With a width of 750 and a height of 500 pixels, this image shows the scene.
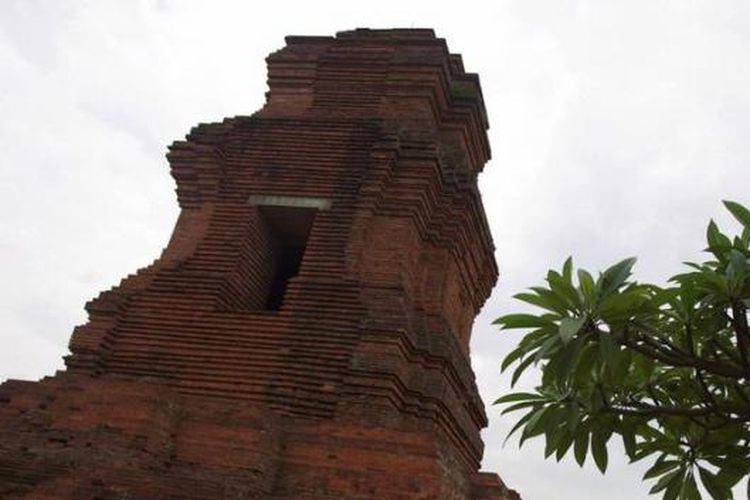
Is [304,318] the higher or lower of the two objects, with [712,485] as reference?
higher

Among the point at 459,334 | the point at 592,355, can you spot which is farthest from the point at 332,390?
the point at 592,355

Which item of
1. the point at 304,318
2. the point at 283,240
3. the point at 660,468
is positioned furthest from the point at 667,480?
the point at 283,240

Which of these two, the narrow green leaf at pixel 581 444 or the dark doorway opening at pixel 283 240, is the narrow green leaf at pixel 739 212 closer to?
the narrow green leaf at pixel 581 444

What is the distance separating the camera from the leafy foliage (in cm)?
380

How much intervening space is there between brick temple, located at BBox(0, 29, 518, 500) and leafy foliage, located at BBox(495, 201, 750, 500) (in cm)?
210

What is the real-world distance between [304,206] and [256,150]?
113 cm

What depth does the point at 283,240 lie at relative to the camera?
9961 mm

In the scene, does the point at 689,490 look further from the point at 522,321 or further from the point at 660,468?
the point at 522,321

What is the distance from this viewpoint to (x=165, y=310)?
8.17 m

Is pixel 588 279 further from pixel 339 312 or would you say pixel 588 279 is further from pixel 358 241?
pixel 358 241

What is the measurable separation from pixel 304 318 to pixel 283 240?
2377 millimetres

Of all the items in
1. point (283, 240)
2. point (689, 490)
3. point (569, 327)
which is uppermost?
point (283, 240)

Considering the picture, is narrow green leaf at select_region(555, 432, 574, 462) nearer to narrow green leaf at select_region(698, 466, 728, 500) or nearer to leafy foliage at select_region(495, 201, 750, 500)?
leafy foliage at select_region(495, 201, 750, 500)

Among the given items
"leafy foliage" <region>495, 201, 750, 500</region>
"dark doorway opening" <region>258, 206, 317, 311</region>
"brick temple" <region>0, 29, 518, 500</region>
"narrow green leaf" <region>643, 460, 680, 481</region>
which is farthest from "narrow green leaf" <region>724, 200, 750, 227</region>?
"dark doorway opening" <region>258, 206, 317, 311</region>
